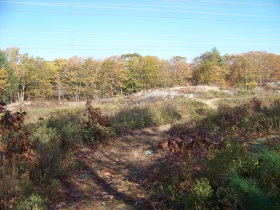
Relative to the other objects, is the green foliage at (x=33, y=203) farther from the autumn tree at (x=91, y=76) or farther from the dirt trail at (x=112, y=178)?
the autumn tree at (x=91, y=76)

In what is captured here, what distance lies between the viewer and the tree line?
52000 mm

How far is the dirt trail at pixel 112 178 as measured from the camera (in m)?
4.79

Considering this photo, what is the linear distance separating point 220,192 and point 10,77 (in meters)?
54.0

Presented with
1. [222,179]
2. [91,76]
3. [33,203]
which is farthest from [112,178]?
[91,76]

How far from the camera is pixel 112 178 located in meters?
6.15

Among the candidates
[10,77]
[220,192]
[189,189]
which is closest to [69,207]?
[189,189]

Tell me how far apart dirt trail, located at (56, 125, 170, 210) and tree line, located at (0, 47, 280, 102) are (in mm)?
45038

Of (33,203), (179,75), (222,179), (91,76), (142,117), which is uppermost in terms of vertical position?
(179,75)

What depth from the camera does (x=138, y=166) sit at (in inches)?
274

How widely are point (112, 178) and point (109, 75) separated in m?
52.0

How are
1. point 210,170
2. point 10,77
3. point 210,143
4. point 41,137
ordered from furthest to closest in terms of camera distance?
point 10,77 < point 41,137 < point 210,143 < point 210,170

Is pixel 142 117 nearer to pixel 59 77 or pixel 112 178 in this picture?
pixel 112 178

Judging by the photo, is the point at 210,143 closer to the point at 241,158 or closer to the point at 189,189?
the point at 241,158

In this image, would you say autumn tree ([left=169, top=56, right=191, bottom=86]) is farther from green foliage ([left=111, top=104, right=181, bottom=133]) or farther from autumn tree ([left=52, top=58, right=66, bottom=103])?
green foliage ([left=111, top=104, right=181, bottom=133])
